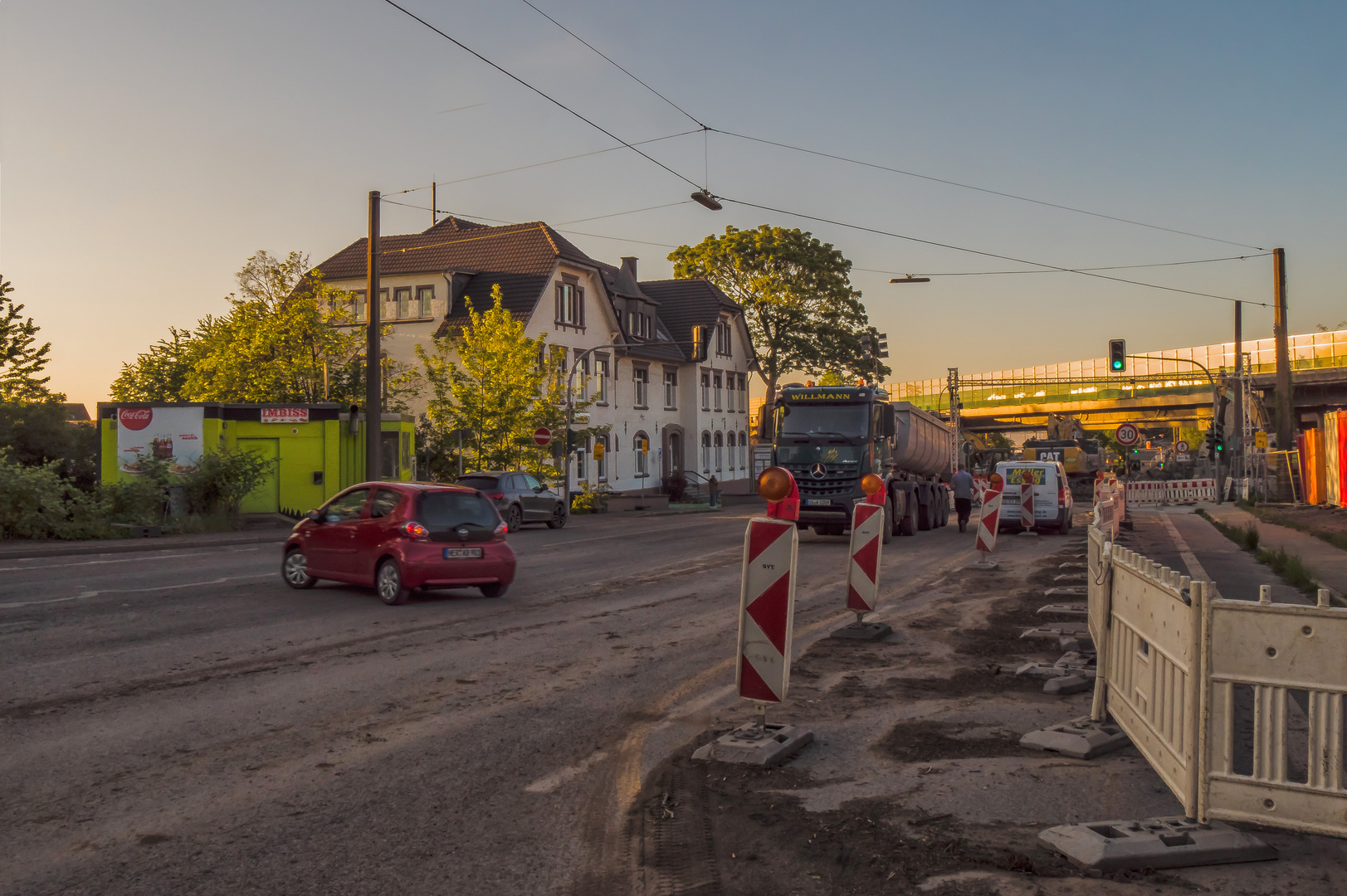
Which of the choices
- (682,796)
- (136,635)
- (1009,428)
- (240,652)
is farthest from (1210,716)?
(1009,428)

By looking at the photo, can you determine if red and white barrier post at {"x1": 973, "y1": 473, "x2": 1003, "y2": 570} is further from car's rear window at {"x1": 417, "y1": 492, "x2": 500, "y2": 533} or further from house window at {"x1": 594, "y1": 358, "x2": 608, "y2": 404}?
house window at {"x1": 594, "y1": 358, "x2": 608, "y2": 404}

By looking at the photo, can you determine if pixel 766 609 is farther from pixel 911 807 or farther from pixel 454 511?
pixel 454 511

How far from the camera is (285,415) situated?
30391 millimetres

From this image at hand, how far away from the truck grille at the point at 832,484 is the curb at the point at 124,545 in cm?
1060

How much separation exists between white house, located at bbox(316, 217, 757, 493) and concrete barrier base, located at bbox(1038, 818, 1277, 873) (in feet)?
115

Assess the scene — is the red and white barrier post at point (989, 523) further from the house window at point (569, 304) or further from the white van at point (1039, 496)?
the house window at point (569, 304)

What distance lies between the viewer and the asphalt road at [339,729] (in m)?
4.49

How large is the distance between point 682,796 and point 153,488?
23.0 metres

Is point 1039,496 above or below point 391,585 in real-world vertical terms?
above

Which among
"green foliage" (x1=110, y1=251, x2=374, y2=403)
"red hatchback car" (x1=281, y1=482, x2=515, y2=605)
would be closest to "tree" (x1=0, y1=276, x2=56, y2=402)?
"green foliage" (x1=110, y1=251, x2=374, y2=403)

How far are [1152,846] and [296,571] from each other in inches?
469

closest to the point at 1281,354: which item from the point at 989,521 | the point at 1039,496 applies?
the point at 1039,496

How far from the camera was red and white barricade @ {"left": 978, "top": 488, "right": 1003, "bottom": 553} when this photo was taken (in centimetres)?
1762

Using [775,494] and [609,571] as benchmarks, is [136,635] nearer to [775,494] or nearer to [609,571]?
[775,494]
